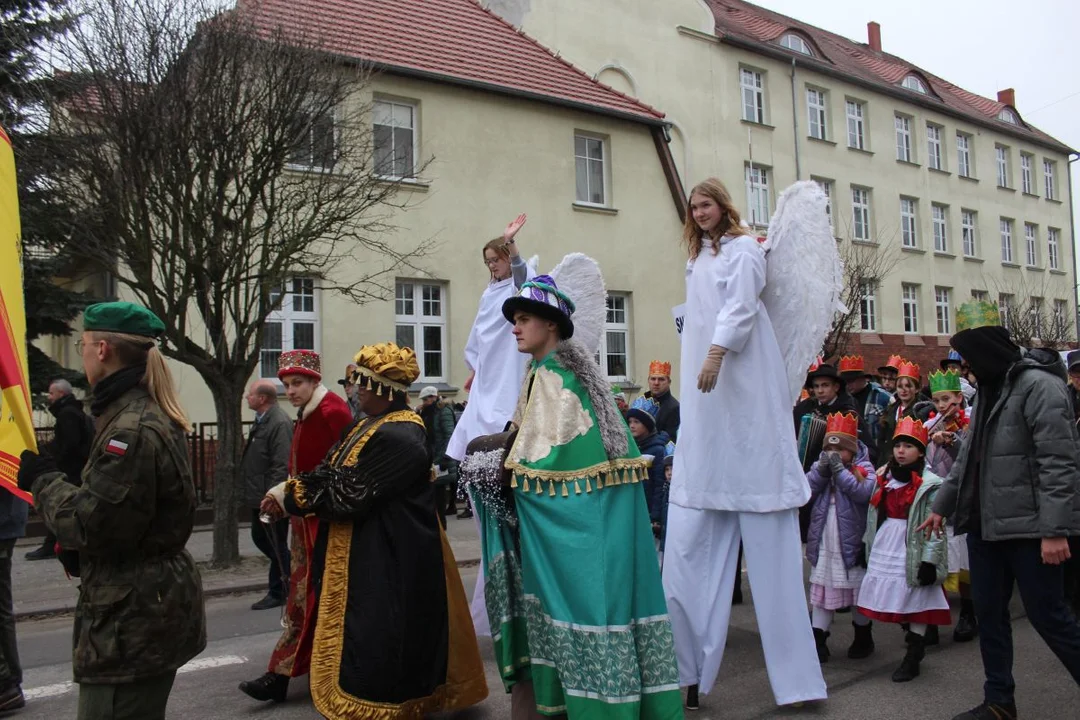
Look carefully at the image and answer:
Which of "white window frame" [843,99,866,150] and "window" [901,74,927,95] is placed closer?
"white window frame" [843,99,866,150]

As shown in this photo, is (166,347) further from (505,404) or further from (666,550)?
(666,550)

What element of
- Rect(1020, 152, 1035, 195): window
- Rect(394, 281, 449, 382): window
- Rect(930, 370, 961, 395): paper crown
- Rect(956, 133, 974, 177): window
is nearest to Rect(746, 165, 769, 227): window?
Rect(956, 133, 974, 177): window

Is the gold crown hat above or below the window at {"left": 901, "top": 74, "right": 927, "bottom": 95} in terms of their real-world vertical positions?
below

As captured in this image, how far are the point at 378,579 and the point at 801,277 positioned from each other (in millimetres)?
2499

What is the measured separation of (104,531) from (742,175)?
80.0 ft

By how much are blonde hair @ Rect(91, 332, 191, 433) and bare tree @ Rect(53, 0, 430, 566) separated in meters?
6.48

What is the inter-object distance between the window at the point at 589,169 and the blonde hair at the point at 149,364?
16748mm

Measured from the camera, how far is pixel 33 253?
13852mm

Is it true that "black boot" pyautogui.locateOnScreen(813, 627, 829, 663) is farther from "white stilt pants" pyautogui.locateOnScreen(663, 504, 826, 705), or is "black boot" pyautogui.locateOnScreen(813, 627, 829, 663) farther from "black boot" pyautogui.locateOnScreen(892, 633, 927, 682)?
"white stilt pants" pyautogui.locateOnScreen(663, 504, 826, 705)

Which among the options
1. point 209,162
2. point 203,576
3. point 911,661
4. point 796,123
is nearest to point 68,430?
point 203,576

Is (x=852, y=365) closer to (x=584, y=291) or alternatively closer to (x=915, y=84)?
(x=584, y=291)

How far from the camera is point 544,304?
13.3 feet

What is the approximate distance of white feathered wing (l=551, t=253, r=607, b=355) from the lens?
548cm

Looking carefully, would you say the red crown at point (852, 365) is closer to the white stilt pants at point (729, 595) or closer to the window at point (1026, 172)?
the white stilt pants at point (729, 595)
